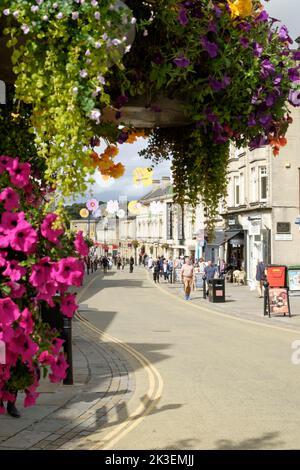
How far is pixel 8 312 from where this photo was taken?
2.29 m

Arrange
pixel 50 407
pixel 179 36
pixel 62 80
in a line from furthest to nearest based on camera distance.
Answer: pixel 50 407
pixel 179 36
pixel 62 80

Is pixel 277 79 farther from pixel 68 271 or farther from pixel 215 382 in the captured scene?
pixel 215 382

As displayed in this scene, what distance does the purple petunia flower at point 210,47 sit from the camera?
2848mm

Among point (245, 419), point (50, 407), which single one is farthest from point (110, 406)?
point (245, 419)

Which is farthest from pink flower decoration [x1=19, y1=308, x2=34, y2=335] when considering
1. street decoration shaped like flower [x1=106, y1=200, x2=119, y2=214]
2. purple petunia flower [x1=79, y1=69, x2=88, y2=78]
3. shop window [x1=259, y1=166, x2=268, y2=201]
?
shop window [x1=259, y1=166, x2=268, y2=201]

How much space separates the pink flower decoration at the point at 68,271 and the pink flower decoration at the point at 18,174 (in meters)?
0.37

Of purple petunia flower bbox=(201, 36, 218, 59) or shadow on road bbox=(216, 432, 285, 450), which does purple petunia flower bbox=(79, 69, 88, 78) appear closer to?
purple petunia flower bbox=(201, 36, 218, 59)

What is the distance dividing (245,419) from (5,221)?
5.88 m

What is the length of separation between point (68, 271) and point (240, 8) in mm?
1621

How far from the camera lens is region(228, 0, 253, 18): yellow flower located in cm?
298

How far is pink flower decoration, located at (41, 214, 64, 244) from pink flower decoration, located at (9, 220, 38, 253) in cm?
7

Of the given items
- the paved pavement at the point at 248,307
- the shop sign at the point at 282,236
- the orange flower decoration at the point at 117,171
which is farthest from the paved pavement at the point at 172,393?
the shop sign at the point at 282,236

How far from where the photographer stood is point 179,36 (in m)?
2.91
